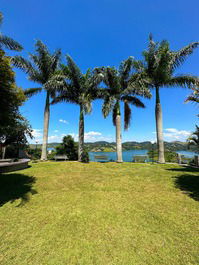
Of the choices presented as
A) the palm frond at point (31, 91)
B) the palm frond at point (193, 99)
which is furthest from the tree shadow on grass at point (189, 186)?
the palm frond at point (31, 91)

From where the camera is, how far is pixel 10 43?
688cm

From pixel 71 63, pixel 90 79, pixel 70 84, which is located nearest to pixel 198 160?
pixel 90 79

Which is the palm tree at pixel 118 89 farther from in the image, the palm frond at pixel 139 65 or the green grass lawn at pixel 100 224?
the green grass lawn at pixel 100 224

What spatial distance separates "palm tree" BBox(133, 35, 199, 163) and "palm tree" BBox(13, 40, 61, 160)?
756cm

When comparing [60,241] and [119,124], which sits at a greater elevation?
[119,124]

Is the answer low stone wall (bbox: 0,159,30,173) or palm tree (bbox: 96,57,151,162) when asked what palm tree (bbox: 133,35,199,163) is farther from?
low stone wall (bbox: 0,159,30,173)

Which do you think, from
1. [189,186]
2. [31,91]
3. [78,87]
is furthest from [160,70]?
[31,91]

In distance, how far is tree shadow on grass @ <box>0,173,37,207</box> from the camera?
4.14 meters

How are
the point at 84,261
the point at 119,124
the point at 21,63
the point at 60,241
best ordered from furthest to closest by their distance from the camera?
the point at 119,124 < the point at 21,63 < the point at 60,241 < the point at 84,261

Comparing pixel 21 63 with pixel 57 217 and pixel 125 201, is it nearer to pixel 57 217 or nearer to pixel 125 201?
pixel 57 217

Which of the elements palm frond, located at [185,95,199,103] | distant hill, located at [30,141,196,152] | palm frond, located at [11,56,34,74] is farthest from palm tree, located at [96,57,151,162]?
palm frond, located at [11,56,34,74]

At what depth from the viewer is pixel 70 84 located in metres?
10.5

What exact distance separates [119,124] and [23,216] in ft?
29.6

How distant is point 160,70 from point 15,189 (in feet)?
39.1
